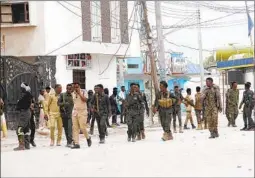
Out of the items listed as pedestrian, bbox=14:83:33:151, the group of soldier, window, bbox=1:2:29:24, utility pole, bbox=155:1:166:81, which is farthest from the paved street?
utility pole, bbox=155:1:166:81

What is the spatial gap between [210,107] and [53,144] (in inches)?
141

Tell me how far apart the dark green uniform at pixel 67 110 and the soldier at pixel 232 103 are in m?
6.39

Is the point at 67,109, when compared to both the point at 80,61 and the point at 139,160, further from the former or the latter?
the point at 80,61

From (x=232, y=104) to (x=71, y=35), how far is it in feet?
23.4

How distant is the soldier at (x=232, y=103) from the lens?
15289 millimetres

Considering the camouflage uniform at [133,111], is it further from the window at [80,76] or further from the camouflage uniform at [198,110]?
the window at [80,76]

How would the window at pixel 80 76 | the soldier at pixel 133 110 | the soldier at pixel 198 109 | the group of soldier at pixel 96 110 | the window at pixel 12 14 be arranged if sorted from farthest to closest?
1. the window at pixel 80 76
2. the soldier at pixel 198 109
3. the soldier at pixel 133 110
4. the group of soldier at pixel 96 110
5. the window at pixel 12 14

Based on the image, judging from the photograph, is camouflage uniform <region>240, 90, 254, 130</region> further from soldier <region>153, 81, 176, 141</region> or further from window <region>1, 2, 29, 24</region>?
window <region>1, 2, 29, 24</region>

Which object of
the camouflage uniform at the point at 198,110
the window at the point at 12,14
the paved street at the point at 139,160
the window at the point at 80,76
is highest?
the window at the point at 12,14

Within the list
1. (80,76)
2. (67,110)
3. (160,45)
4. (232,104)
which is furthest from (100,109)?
(80,76)

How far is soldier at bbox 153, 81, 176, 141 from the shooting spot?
11422 mm

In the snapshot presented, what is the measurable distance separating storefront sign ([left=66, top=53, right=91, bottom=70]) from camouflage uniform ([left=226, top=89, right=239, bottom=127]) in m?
5.58

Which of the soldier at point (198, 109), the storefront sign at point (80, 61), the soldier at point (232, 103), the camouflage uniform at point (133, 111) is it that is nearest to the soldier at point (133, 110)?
the camouflage uniform at point (133, 111)

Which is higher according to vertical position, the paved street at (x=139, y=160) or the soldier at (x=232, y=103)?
the soldier at (x=232, y=103)
